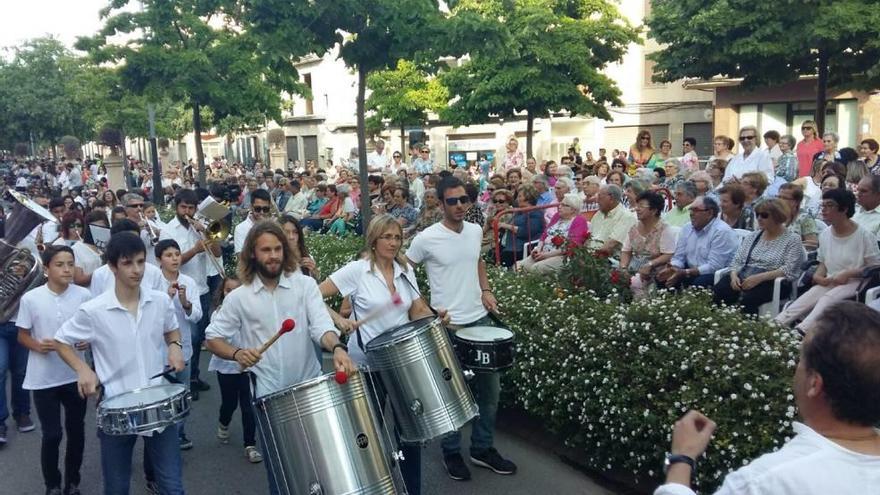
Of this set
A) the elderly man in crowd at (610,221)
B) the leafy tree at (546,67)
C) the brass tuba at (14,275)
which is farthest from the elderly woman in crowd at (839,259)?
the leafy tree at (546,67)

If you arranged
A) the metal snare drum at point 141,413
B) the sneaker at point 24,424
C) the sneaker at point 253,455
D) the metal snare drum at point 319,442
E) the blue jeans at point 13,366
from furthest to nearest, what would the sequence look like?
the sneaker at point 24,424
the blue jeans at point 13,366
the sneaker at point 253,455
the metal snare drum at point 141,413
the metal snare drum at point 319,442

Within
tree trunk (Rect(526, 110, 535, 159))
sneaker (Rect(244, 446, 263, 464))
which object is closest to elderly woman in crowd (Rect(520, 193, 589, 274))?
sneaker (Rect(244, 446, 263, 464))

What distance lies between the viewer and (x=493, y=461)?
5523 mm

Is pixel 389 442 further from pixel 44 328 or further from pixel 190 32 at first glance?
pixel 190 32

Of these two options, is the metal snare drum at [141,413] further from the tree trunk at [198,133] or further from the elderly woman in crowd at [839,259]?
the tree trunk at [198,133]

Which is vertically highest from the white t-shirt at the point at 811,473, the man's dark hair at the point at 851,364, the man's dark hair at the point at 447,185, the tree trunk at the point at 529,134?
the tree trunk at the point at 529,134

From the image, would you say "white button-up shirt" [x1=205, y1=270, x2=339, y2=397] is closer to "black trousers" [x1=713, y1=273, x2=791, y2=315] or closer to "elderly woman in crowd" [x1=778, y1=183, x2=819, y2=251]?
"black trousers" [x1=713, y1=273, x2=791, y2=315]

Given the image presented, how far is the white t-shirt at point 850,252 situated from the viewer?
19.9 feet

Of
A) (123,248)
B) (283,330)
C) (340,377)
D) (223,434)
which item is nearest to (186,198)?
(223,434)

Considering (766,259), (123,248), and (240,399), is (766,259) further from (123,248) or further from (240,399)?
(123,248)

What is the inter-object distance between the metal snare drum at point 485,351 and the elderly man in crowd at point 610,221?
128 inches

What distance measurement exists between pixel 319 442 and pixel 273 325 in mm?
896

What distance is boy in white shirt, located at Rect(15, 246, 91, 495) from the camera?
5.18 m

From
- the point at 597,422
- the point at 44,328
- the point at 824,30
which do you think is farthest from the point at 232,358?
the point at 824,30
